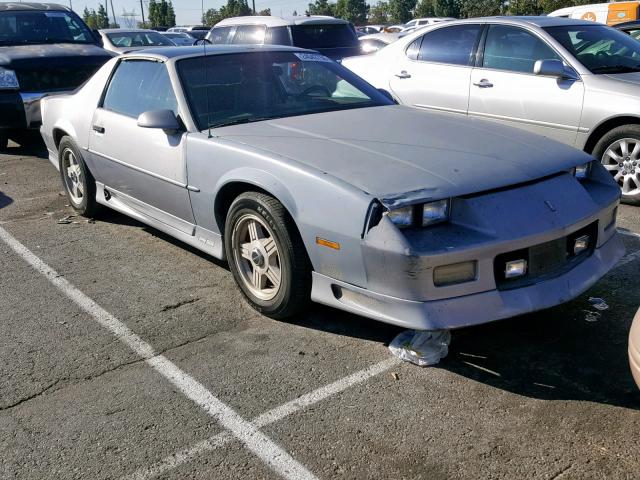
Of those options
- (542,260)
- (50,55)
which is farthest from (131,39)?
(542,260)

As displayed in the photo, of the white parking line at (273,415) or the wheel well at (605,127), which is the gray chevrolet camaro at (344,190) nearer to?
the white parking line at (273,415)

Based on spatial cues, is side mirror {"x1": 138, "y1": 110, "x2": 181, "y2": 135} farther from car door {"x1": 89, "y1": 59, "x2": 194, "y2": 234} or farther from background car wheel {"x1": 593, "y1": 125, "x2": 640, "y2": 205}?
background car wheel {"x1": 593, "y1": 125, "x2": 640, "y2": 205}

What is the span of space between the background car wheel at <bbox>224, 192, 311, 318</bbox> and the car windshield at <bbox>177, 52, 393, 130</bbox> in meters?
0.76

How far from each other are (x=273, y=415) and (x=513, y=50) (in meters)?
4.89

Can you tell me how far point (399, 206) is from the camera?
2.99m

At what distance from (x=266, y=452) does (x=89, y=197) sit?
367 centimetres

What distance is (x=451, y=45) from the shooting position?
276 inches

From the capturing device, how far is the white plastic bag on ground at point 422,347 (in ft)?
10.8

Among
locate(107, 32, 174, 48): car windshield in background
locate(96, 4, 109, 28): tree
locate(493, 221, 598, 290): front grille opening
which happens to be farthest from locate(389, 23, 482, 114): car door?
locate(96, 4, 109, 28): tree

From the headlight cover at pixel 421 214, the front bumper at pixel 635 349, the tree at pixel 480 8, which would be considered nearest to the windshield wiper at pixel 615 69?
the headlight cover at pixel 421 214

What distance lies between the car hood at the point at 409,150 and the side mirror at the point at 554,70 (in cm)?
202

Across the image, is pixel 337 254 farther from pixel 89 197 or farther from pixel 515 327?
pixel 89 197

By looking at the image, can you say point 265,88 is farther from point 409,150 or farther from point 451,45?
point 451,45

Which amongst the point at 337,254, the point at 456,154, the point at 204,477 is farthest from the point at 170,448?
the point at 456,154
